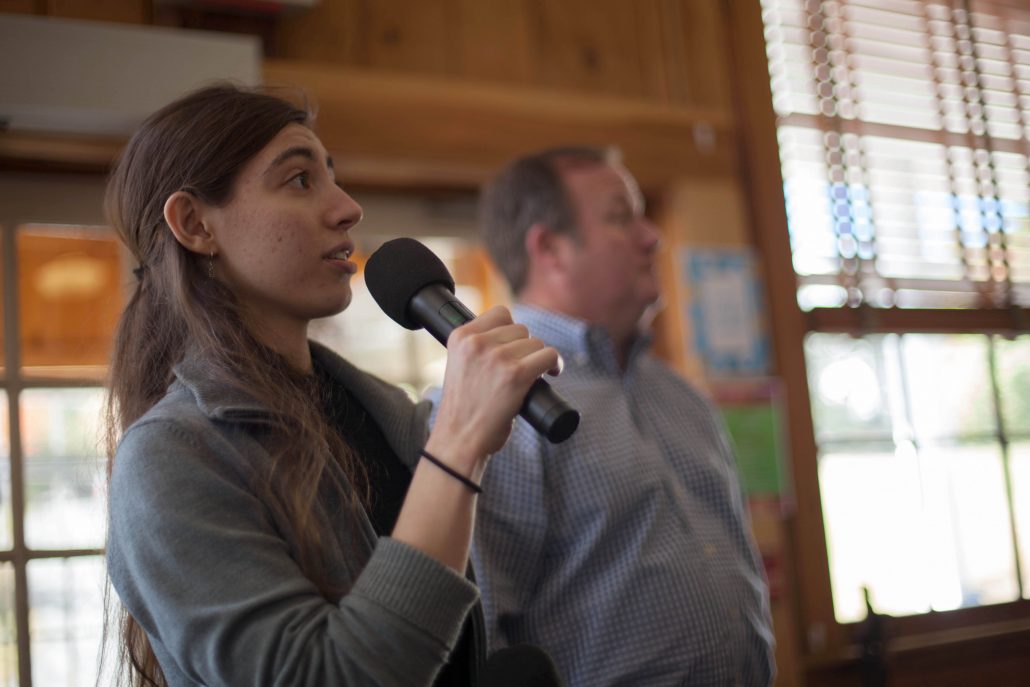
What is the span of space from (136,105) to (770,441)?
5.07 feet

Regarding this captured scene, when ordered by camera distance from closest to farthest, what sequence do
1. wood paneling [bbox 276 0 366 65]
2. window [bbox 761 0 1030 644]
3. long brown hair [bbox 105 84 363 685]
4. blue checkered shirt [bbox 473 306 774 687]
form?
long brown hair [bbox 105 84 363 685] → blue checkered shirt [bbox 473 306 774 687] → wood paneling [bbox 276 0 366 65] → window [bbox 761 0 1030 644]

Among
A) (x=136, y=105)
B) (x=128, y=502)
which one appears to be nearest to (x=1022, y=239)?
(x=136, y=105)

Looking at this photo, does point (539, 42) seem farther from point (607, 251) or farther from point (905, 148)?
point (905, 148)

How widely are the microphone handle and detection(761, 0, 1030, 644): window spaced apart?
5.63ft

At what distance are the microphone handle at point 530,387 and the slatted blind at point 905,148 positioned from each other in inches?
67.8

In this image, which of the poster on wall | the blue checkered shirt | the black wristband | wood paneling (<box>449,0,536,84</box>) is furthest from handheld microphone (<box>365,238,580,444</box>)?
the poster on wall

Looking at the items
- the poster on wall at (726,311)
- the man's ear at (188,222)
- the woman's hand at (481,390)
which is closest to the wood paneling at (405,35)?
the poster on wall at (726,311)

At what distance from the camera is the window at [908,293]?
254 cm

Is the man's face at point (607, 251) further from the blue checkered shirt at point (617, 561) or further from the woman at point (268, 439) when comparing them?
the woman at point (268, 439)

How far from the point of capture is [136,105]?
1699 mm

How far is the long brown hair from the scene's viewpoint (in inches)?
37.5

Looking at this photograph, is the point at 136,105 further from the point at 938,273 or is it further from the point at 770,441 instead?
the point at 938,273

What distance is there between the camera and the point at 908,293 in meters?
2.66

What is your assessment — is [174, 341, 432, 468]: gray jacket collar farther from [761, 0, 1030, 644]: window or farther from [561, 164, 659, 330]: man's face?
[761, 0, 1030, 644]: window
